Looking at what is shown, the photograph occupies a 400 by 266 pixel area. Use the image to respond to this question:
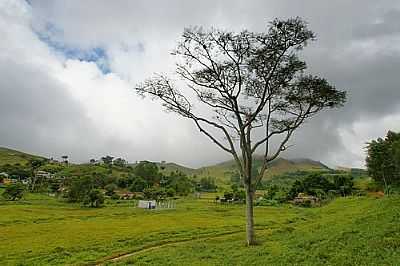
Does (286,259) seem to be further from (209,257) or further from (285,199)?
(285,199)

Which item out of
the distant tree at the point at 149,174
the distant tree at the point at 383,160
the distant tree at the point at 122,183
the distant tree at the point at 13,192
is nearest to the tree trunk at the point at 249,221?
the distant tree at the point at 383,160

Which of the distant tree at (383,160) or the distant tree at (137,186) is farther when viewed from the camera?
the distant tree at (137,186)

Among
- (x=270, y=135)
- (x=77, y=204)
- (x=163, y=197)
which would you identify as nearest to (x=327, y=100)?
(x=270, y=135)

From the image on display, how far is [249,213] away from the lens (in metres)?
25.4

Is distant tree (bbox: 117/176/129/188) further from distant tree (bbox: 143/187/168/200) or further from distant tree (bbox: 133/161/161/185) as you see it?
distant tree (bbox: 143/187/168/200)

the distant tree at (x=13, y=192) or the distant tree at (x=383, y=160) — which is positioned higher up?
the distant tree at (x=383, y=160)

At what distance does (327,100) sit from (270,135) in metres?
4.85

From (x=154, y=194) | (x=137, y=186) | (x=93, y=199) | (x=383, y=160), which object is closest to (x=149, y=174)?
(x=137, y=186)

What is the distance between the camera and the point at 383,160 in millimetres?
68375

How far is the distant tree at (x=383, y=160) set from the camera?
66662 millimetres

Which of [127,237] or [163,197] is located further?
[163,197]

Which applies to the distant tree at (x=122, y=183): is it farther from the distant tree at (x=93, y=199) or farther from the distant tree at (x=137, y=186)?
the distant tree at (x=93, y=199)

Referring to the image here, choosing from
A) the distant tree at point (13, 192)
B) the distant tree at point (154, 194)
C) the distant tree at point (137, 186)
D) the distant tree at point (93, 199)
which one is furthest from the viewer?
the distant tree at point (137, 186)

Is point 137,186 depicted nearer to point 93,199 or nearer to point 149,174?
point 149,174
